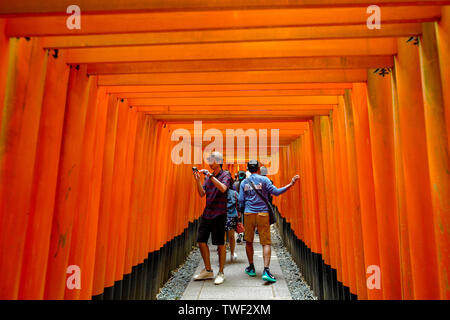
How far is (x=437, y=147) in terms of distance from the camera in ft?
4.33

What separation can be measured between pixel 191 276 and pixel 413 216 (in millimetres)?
4362

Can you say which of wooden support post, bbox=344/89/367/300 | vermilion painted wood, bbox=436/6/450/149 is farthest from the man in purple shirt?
vermilion painted wood, bbox=436/6/450/149

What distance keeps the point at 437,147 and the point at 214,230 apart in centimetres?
359

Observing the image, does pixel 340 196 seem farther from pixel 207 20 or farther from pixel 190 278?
pixel 190 278

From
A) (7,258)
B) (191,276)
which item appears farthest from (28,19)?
(191,276)

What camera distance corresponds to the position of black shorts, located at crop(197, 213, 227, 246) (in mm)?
4439

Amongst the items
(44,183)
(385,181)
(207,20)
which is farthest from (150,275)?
(207,20)

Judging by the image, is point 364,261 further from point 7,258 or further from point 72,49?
point 72,49

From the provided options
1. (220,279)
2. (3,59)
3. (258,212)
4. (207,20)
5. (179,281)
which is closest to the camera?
(3,59)

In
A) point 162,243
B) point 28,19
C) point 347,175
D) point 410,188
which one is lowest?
point 162,243

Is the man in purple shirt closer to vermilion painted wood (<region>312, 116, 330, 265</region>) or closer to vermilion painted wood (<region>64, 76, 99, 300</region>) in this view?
vermilion painted wood (<region>312, 116, 330, 265</region>)

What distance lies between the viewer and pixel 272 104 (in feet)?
10.1

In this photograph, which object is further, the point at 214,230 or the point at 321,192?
the point at 214,230
